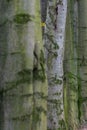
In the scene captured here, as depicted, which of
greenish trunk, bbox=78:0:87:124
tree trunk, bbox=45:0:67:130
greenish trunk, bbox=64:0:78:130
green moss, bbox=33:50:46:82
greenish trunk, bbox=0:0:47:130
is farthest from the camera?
greenish trunk, bbox=78:0:87:124

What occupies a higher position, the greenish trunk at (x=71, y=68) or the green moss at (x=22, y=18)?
the green moss at (x=22, y=18)

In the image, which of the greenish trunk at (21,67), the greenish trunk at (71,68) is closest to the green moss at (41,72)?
the greenish trunk at (21,67)

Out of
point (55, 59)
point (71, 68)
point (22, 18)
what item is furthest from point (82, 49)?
Result: point (22, 18)

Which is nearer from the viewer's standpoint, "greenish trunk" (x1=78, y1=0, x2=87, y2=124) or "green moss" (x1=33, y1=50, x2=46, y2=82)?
"green moss" (x1=33, y1=50, x2=46, y2=82)

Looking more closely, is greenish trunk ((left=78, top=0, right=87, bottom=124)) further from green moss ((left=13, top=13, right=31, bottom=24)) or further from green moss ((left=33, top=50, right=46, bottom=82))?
green moss ((left=13, top=13, right=31, bottom=24))

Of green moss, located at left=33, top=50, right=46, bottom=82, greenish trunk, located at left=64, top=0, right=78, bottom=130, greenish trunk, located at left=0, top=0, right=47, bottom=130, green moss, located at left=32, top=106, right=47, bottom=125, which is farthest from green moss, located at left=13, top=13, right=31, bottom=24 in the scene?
greenish trunk, located at left=64, top=0, right=78, bottom=130

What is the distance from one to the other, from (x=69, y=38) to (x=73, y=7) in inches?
31.9

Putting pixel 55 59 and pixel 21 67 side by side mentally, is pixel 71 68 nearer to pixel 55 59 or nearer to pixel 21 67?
pixel 55 59

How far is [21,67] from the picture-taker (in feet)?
17.2

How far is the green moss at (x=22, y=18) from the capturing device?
5.32 meters

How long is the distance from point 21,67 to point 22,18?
0.50m

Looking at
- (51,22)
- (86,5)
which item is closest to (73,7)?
(86,5)

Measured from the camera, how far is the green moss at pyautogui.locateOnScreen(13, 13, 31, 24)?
17.5 feet

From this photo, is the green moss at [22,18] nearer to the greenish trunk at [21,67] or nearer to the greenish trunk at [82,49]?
the greenish trunk at [21,67]
